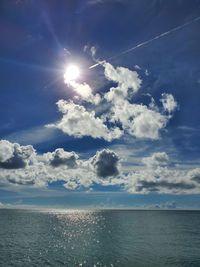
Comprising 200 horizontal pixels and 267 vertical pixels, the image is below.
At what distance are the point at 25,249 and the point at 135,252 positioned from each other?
1065 inches

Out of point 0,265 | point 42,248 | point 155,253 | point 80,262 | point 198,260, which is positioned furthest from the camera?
point 42,248

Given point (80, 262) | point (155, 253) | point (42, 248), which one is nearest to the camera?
point (80, 262)

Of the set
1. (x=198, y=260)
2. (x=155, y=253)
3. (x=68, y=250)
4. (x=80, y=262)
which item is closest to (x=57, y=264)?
(x=80, y=262)

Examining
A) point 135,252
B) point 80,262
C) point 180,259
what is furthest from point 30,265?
point 180,259

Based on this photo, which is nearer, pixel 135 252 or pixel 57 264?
pixel 57 264

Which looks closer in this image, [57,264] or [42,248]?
[57,264]

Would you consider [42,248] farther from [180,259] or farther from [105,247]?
[180,259]

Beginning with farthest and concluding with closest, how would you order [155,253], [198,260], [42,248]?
1. [42,248]
2. [155,253]
3. [198,260]

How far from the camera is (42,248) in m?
82.1

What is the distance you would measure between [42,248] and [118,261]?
25.0 m

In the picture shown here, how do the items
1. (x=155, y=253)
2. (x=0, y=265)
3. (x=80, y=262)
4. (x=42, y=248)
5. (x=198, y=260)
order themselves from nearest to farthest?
(x=0, y=265) < (x=80, y=262) < (x=198, y=260) < (x=155, y=253) < (x=42, y=248)

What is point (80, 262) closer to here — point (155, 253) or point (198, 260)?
point (155, 253)

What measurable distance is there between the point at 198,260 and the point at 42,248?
125 ft

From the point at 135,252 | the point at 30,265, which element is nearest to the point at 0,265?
the point at 30,265
